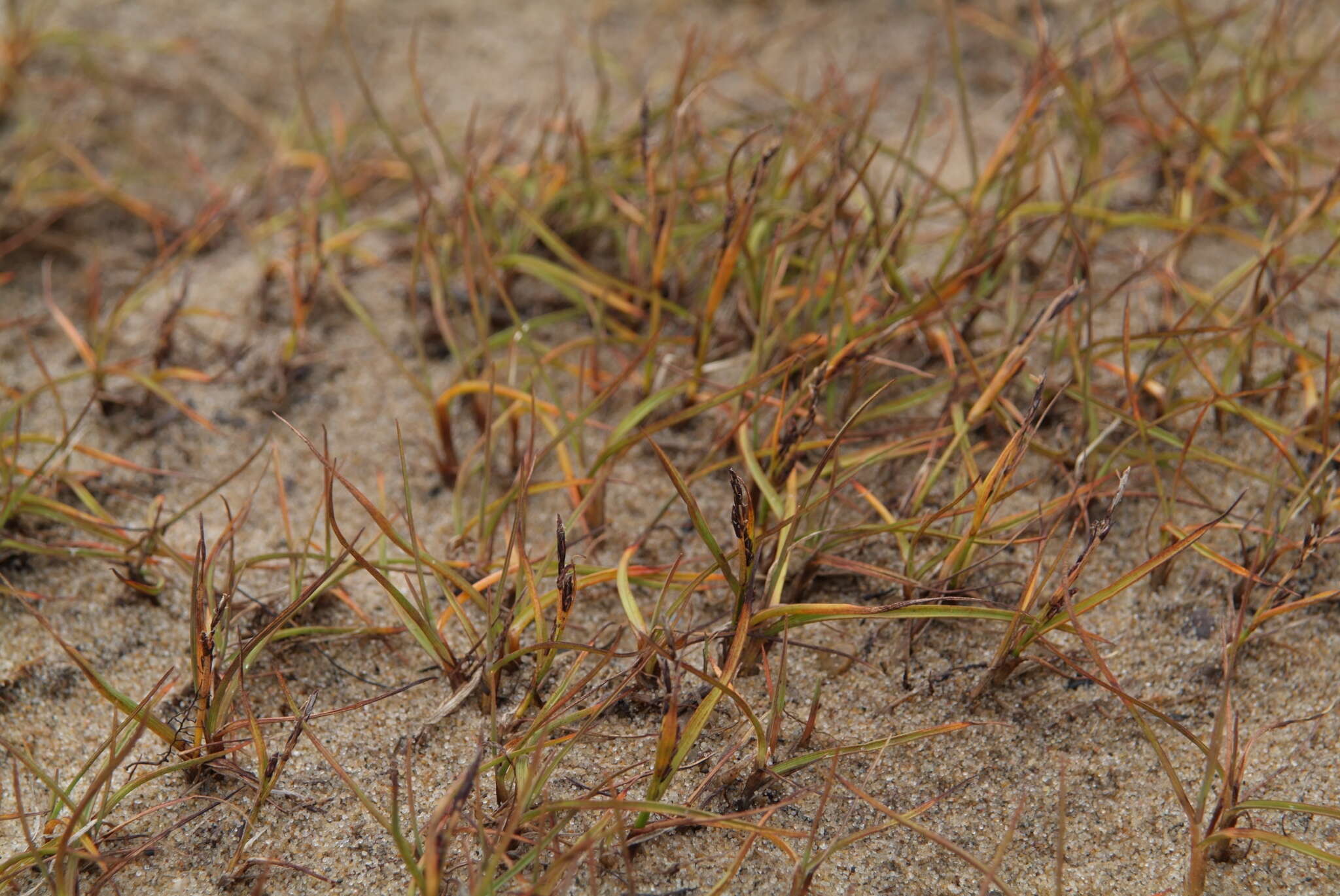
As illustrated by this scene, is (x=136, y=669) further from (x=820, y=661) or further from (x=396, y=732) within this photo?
(x=820, y=661)

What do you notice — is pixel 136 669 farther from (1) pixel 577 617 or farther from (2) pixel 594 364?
(2) pixel 594 364

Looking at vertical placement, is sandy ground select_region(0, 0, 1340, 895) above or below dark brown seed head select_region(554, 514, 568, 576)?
below

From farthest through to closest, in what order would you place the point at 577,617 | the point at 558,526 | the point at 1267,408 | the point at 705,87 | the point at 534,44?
the point at 534,44 < the point at 705,87 < the point at 1267,408 < the point at 577,617 < the point at 558,526

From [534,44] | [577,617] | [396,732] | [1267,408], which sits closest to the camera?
[396,732]

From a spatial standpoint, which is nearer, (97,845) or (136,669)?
(97,845)

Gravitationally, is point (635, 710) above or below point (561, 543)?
Result: below

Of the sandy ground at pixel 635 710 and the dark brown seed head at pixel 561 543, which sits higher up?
the dark brown seed head at pixel 561 543

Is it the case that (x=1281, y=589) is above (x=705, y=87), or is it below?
below

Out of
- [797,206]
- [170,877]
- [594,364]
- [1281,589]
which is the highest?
[797,206]

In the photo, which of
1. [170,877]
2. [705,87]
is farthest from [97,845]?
[705,87]

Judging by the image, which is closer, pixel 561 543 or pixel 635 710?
pixel 561 543
